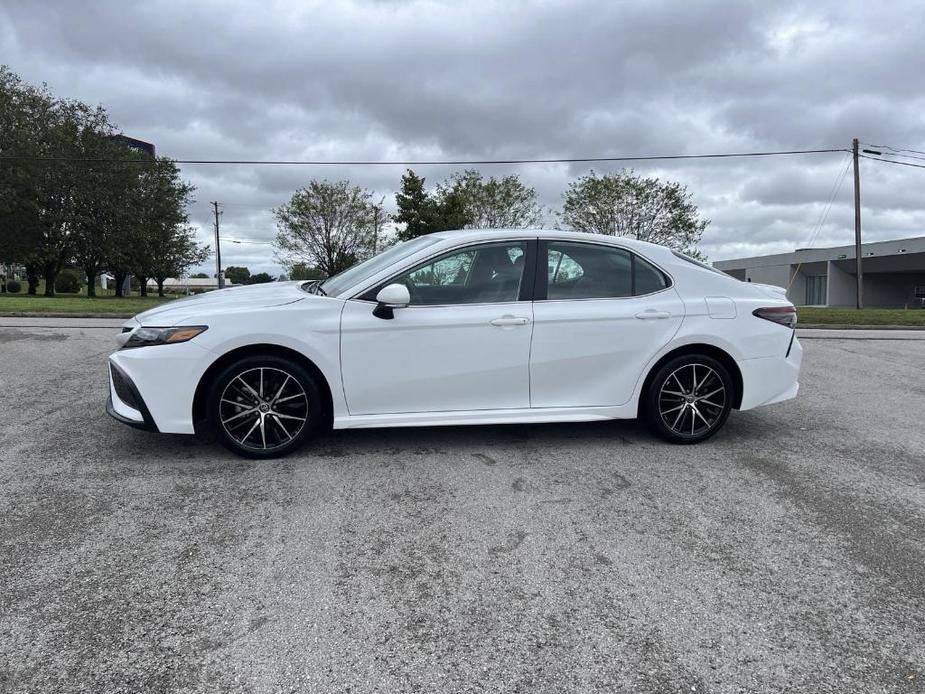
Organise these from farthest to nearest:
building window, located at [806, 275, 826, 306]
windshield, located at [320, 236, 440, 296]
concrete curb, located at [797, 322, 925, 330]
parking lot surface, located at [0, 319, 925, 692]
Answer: building window, located at [806, 275, 826, 306] → concrete curb, located at [797, 322, 925, 330] → windshield, located at [320, 236, 440, 296] → parking lot surface, located at [0, 319, 925, 692]

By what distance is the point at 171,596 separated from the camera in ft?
7.88

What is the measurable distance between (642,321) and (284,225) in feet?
119

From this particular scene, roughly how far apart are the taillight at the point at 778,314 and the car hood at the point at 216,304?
336 cm

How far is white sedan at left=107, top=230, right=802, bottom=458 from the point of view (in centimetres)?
390

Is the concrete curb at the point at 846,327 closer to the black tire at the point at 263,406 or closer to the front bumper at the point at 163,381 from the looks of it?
the black tire at the point at 263,406

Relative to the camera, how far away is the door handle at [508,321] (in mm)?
4133

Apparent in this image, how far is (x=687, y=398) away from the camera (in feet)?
14.6

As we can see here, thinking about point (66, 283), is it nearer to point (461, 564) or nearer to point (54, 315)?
point (54, 315)

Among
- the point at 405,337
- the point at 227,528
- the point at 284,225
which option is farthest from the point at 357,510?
the point at 284,225

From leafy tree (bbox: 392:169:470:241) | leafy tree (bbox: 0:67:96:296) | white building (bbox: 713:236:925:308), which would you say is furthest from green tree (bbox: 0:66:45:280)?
white building (bbox: 713:236:925:308)

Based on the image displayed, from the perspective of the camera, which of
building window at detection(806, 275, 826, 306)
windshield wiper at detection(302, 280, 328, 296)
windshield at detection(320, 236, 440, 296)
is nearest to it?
windshield at detection(320, 236, 440, 296)

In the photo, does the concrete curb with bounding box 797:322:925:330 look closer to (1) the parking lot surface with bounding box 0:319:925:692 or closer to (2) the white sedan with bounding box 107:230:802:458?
(1) the parking lot surface with bounding box 0:319:925:692

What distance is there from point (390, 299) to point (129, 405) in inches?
73.3

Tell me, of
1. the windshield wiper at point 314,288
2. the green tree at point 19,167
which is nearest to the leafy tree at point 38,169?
the green tree at point 19,167
